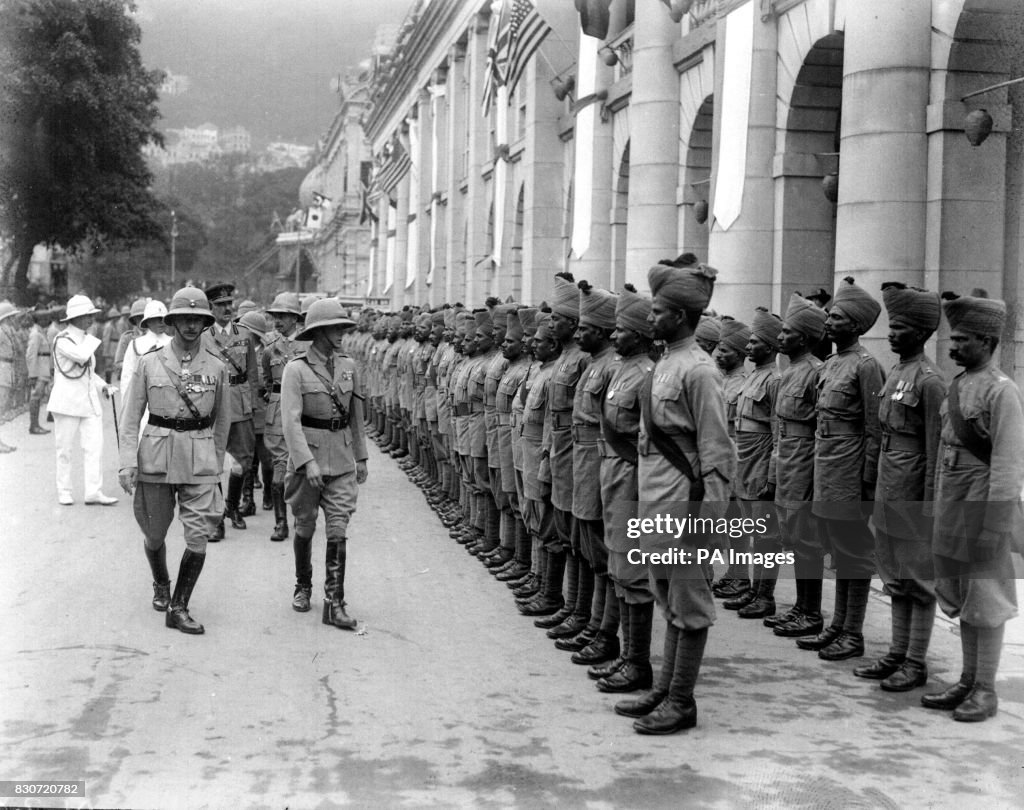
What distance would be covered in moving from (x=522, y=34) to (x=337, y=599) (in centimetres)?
1475

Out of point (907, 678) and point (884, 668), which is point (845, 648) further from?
point (907, 678)

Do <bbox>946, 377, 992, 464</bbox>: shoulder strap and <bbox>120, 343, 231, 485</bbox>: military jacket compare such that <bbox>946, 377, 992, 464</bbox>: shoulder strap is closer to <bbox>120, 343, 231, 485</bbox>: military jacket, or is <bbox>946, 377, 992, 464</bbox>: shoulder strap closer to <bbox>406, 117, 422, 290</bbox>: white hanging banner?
<bbox>120, 343, 231, 485</bbox>: military jacket

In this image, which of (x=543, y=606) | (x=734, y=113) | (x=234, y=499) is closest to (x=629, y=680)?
(x=543, y=606)

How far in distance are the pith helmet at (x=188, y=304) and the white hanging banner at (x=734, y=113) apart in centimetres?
818

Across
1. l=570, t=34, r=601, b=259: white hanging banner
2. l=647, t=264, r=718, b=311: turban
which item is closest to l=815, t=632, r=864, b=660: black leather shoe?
l=647, t=264, r=718, b=311: turban

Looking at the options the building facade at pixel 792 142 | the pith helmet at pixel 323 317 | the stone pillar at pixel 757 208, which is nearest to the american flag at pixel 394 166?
the building facade at pixel 792 142

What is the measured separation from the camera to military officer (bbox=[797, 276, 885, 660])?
291 inches

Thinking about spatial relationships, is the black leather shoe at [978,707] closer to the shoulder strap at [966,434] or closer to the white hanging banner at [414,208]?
the shoulder strap at [966,434]

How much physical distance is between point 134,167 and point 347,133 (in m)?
31.4

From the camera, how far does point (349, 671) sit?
691 cm

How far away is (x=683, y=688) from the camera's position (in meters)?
5.96

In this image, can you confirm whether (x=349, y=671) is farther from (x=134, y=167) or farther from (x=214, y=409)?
(x=134, y=167)

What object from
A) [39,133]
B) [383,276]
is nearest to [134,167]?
[39,133]

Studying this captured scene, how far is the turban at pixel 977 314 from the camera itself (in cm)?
615
